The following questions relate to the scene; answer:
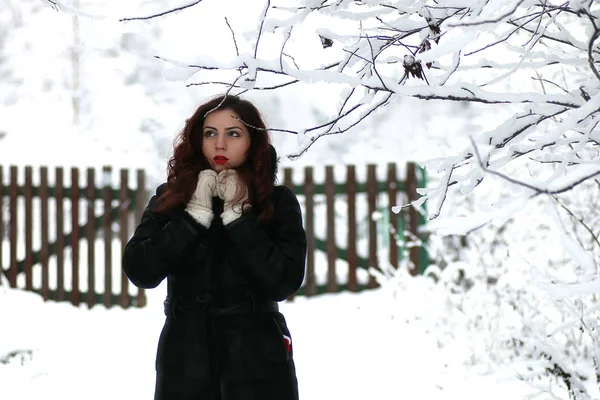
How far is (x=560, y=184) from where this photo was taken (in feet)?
3.50

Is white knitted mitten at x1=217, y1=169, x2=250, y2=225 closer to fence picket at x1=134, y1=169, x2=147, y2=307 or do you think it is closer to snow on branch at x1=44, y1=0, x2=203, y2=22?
snow on branch at x1=44, y1=0, x2=203, y2=22

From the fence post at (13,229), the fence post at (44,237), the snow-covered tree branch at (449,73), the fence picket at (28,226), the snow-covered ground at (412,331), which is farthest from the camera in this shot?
the fence post at (13,229)

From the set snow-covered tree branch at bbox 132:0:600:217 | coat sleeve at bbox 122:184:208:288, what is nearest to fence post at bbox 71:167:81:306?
coat sleeve at bbox 122:184:208:288

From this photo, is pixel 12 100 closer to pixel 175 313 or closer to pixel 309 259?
pixel 309 259

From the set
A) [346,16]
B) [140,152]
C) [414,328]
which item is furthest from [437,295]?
[140,152]

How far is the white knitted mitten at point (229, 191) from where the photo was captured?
2209 mm

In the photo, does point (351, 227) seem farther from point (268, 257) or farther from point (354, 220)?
point (268, 257)

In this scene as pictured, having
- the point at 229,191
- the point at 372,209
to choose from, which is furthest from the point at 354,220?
the point at 229,191

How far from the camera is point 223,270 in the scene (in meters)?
2.21

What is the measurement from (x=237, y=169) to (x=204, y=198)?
187mm

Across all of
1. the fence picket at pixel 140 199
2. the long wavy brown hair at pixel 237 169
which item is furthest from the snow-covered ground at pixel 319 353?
the long wavy brown hair at pixel 237 169

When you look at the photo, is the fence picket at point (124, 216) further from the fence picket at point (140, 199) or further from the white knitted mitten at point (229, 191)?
the white knitted mitten at point (229, 191)

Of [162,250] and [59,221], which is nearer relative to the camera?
[162,250]

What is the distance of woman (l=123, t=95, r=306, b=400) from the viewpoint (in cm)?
212
